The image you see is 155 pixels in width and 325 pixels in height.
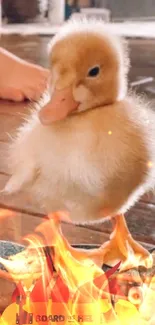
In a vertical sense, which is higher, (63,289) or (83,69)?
(83,69)

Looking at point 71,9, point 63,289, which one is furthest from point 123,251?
point 71,9

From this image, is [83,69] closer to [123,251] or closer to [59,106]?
[59,106]

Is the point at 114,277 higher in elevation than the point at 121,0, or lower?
lower

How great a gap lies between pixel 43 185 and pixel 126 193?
5 cm

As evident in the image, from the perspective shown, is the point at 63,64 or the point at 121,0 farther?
the point at 121,0

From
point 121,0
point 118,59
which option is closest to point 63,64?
point 118,59

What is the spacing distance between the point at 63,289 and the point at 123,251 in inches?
1.9

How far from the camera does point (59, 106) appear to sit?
0.37 metres

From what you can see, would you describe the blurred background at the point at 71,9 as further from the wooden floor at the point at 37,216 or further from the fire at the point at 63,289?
the fire at the point at 63,289

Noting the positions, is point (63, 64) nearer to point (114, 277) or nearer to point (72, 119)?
point (72, 119)

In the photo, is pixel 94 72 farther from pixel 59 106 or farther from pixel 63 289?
pixel 63 289

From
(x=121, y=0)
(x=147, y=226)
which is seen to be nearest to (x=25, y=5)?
(x=121, y=0)

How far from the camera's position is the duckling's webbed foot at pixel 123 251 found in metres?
0.44

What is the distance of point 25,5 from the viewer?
466 mm
